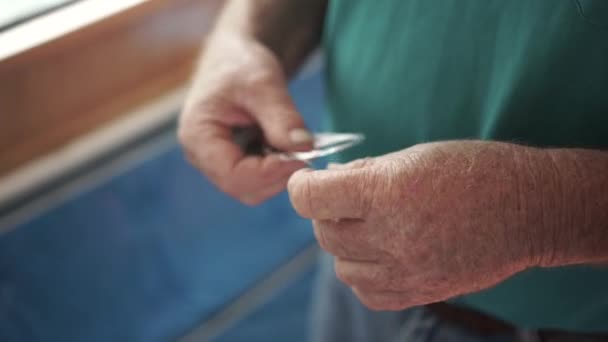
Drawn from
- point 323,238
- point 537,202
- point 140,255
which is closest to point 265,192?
point 323,238

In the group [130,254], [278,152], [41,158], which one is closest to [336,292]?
[278,152]

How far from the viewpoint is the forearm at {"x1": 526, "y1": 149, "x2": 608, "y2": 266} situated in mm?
389

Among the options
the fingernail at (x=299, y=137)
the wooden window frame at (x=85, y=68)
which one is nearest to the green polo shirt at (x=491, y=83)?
the fingernail at (x=299, y=137)

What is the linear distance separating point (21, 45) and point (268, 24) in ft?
1.18

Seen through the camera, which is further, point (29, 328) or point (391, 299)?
point (29, 328)

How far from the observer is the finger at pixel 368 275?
1.43 ft

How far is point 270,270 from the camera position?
106 cm

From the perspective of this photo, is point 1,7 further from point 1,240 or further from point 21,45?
point 1,240

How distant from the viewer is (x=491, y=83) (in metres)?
0.47

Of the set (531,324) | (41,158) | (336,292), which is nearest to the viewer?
(531,324)

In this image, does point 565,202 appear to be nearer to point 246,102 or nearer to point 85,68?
point 246,102

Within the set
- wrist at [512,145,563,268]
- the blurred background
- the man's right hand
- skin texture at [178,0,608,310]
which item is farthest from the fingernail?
the blurred background

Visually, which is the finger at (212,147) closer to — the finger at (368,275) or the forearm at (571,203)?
the finger at (368,275)

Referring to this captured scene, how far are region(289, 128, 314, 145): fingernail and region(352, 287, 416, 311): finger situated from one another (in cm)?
15
